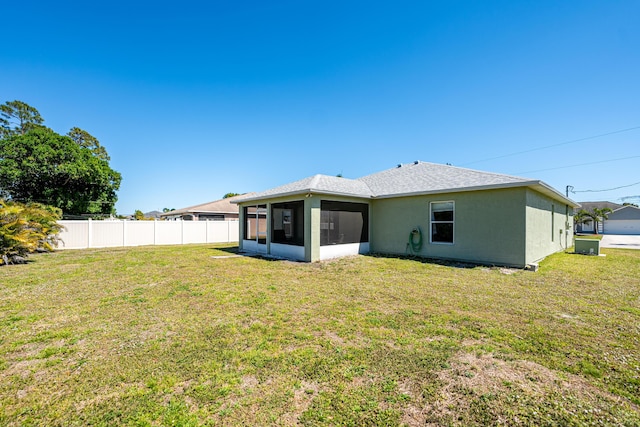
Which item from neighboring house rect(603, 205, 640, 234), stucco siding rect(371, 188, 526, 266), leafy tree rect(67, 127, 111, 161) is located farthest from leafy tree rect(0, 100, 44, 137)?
neighboring house rect(603, 205, 640, 234)

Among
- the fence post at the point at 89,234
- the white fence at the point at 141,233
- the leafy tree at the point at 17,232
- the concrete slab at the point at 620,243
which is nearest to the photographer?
the leafy tree at the point at 17,232

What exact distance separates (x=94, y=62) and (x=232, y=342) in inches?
544

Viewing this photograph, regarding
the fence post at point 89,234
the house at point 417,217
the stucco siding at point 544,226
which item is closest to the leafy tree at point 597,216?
the stucco siding at point 544,226

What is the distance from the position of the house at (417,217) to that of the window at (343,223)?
0.04 metres

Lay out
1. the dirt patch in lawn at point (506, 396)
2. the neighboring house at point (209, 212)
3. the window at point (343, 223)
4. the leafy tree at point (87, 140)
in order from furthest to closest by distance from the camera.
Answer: the leafy tree at point (87, 140) < the neighboring house at point (209, 212) < the window at point (343, 223) < the dirt patch in lawn at point (506, 396)

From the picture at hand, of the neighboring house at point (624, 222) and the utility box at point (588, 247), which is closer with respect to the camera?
the utility box at point (588, 247)

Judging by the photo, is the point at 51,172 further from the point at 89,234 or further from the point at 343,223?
the point at 343,223

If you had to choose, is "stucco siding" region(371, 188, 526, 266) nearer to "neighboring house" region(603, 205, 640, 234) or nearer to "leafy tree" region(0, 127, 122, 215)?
"leafy tree" region(0, 127, 122, 215)

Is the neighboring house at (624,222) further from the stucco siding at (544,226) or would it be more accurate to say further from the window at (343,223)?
the window at (343,223)

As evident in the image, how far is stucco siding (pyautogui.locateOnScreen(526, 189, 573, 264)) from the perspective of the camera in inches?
Result: 335

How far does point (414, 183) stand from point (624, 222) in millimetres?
40361

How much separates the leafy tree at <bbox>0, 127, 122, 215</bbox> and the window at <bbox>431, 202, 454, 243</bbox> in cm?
2314

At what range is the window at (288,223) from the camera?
34.2 ft

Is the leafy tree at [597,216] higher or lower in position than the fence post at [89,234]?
higher
